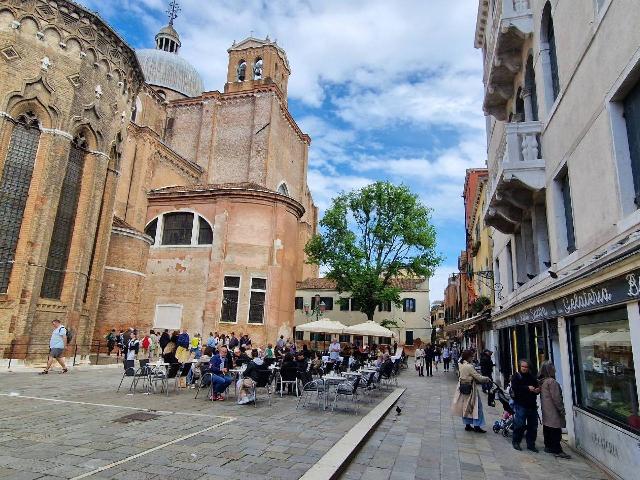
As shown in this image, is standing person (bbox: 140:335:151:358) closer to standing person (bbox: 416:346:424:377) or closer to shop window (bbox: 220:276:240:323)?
shop window (bbox: 220:276:240:323)

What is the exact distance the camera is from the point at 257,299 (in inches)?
1041

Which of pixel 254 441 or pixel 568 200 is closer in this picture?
pixel 254 441

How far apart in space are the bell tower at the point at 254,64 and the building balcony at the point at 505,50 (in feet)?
93.5

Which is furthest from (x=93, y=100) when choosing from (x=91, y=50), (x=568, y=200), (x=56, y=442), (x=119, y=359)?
(x=568, y=200)

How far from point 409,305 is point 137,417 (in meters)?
35.6

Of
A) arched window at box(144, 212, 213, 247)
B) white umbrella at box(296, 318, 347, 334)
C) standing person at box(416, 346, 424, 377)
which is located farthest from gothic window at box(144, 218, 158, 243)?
standing person at box(416, 346, 424, 377)

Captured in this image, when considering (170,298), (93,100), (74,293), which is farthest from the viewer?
(170,298)

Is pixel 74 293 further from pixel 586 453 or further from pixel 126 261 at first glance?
pixel 586 453

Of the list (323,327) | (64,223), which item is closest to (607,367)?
(323,327)

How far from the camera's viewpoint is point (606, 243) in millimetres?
5656

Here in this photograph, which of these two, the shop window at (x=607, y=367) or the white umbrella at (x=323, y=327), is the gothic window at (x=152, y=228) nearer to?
the white umbrella at (x=323, y=327)

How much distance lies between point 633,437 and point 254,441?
4776 mm

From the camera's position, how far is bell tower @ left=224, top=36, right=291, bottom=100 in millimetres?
38219

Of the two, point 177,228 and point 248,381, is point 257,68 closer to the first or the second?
point 177,228
